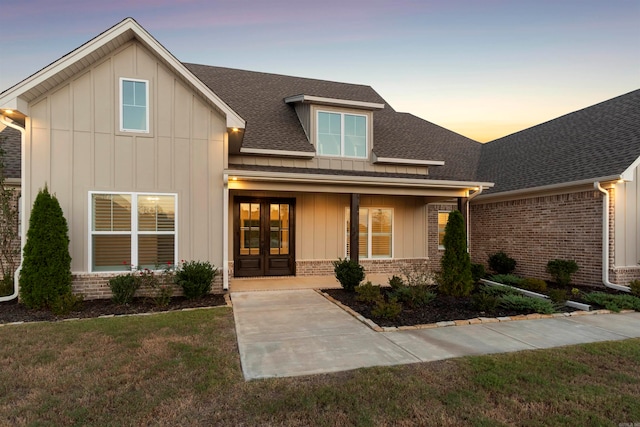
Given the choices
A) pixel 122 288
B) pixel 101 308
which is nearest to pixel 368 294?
pixel 122 288

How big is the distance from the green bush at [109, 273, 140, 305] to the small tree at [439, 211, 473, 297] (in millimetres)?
7068

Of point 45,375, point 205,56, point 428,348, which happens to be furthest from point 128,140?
point 205,56

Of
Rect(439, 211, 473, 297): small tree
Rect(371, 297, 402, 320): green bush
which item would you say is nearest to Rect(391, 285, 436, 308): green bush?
Rect(371, 297, 402, 320): green bush

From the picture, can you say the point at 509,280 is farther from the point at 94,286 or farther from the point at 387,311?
the point at 94,286

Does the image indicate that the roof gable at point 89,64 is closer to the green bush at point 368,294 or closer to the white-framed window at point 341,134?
the white-framed window at point 341,134

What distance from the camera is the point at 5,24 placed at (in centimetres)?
1153

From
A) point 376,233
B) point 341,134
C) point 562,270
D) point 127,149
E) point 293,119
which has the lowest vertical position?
point 562,270

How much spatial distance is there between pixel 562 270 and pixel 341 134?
24.6 ft

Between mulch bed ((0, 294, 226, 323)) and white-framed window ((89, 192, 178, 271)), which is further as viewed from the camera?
white-framed window ((89, 192, 178, 271))

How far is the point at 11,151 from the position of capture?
9.57 metres

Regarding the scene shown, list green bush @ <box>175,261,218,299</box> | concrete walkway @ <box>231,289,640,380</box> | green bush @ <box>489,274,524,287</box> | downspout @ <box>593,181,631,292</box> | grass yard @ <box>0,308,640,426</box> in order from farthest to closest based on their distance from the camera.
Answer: green bush @ <box>489,274,524,287</box> < downspout @ <box>593,181,631,292</box> < green bush @ <box>175,261,218,299</box> < concrete walkway @ <box>231,289,640,380</box> < grass yard @ <box>0,308,640,426</box>

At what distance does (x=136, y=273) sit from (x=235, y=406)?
566 centimetres

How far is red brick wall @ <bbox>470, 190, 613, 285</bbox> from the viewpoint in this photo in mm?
9383

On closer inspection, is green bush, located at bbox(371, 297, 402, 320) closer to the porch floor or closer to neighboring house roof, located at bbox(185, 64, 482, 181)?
the porch floor
